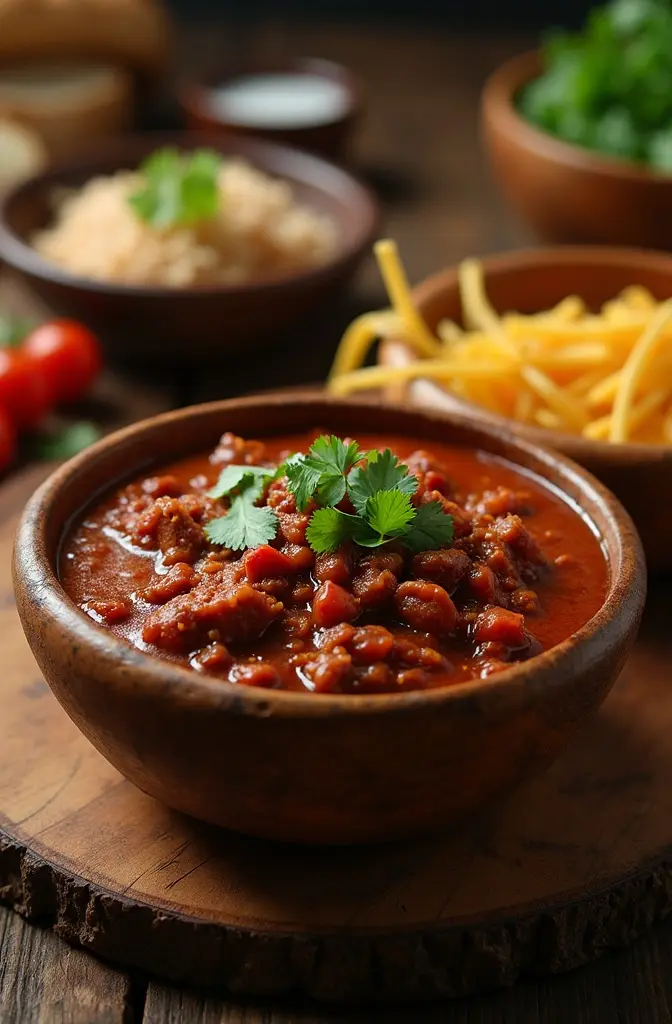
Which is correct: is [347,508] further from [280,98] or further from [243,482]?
[280,98]

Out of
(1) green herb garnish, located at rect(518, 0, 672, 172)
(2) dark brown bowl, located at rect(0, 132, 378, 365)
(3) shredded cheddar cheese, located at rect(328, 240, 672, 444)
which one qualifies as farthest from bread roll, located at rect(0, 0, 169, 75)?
(3) shredded cheddar cheese, located at rect(328, 240, 672, 444)

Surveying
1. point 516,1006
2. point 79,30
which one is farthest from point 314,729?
point 79,30

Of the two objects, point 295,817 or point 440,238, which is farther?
point 440,238

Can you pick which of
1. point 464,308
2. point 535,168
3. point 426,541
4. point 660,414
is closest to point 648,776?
point 426,541

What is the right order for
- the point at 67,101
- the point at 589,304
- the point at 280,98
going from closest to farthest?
the point at 589,304
the point at 67,101
the point at 280,98

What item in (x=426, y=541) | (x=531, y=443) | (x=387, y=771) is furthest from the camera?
(x=531, y=443)

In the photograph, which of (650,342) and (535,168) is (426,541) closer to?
(650,342)

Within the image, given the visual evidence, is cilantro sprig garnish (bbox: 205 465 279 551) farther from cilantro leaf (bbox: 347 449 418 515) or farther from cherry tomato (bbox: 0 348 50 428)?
cherry tomato (bbox: 0 348 50 428)
